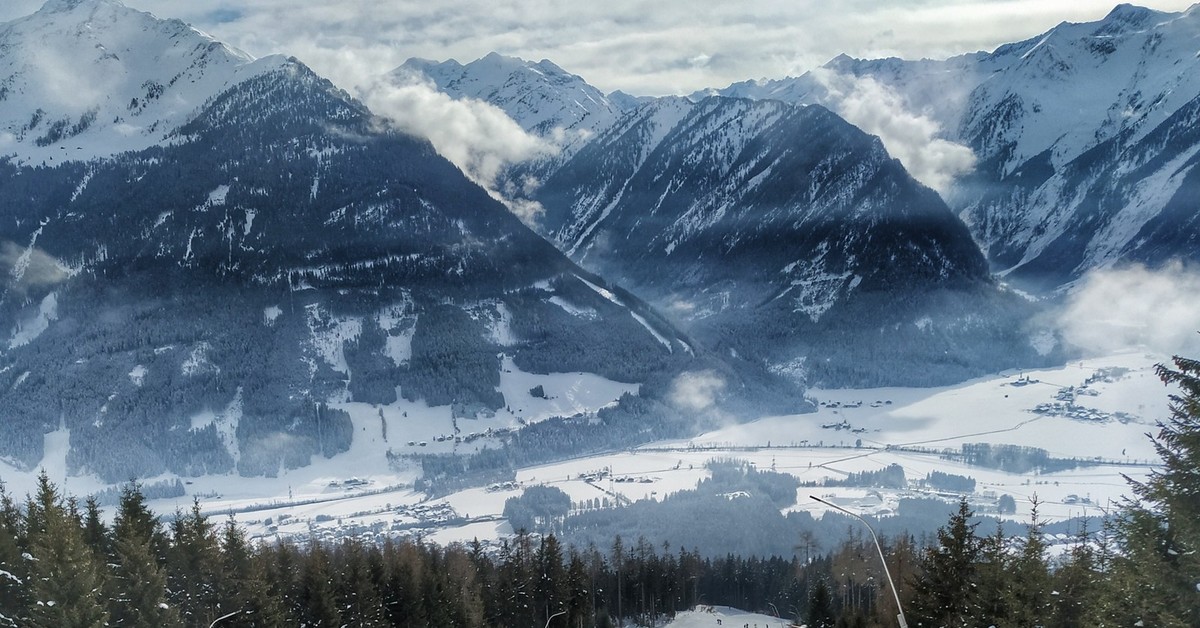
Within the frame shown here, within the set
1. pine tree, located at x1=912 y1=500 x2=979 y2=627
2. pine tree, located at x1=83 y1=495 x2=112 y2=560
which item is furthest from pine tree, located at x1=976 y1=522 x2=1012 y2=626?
pine tree, located at x1=83 y1=495 x2=112 y2=560

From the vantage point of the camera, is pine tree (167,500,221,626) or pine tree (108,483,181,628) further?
pine tree (167,500,221,626)

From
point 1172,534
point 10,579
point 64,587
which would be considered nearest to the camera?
point 1172,534

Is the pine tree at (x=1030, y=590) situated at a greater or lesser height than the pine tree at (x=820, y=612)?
greater

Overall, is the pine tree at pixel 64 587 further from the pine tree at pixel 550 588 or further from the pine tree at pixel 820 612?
the pine tree at pixel 820 612

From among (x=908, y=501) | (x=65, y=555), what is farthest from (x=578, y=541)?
(x=65, y=555)

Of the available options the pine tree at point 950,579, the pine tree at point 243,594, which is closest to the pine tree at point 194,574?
the pine tree at point 243,594

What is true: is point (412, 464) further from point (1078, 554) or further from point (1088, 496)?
point (1078, 554)

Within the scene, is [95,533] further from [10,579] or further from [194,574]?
[10,579]

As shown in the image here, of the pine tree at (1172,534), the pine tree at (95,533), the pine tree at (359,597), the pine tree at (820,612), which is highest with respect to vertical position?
the pine tree at (1172,534)

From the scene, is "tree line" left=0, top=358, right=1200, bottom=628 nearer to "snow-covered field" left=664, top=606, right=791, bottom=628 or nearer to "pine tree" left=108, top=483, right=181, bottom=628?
"pine tree" left=108, top=483, right=181, bottom=628

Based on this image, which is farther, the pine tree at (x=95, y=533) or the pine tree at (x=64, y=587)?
the pine tree at (x=95, y=533)

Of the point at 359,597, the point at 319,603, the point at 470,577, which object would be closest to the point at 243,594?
the point at 319,603
